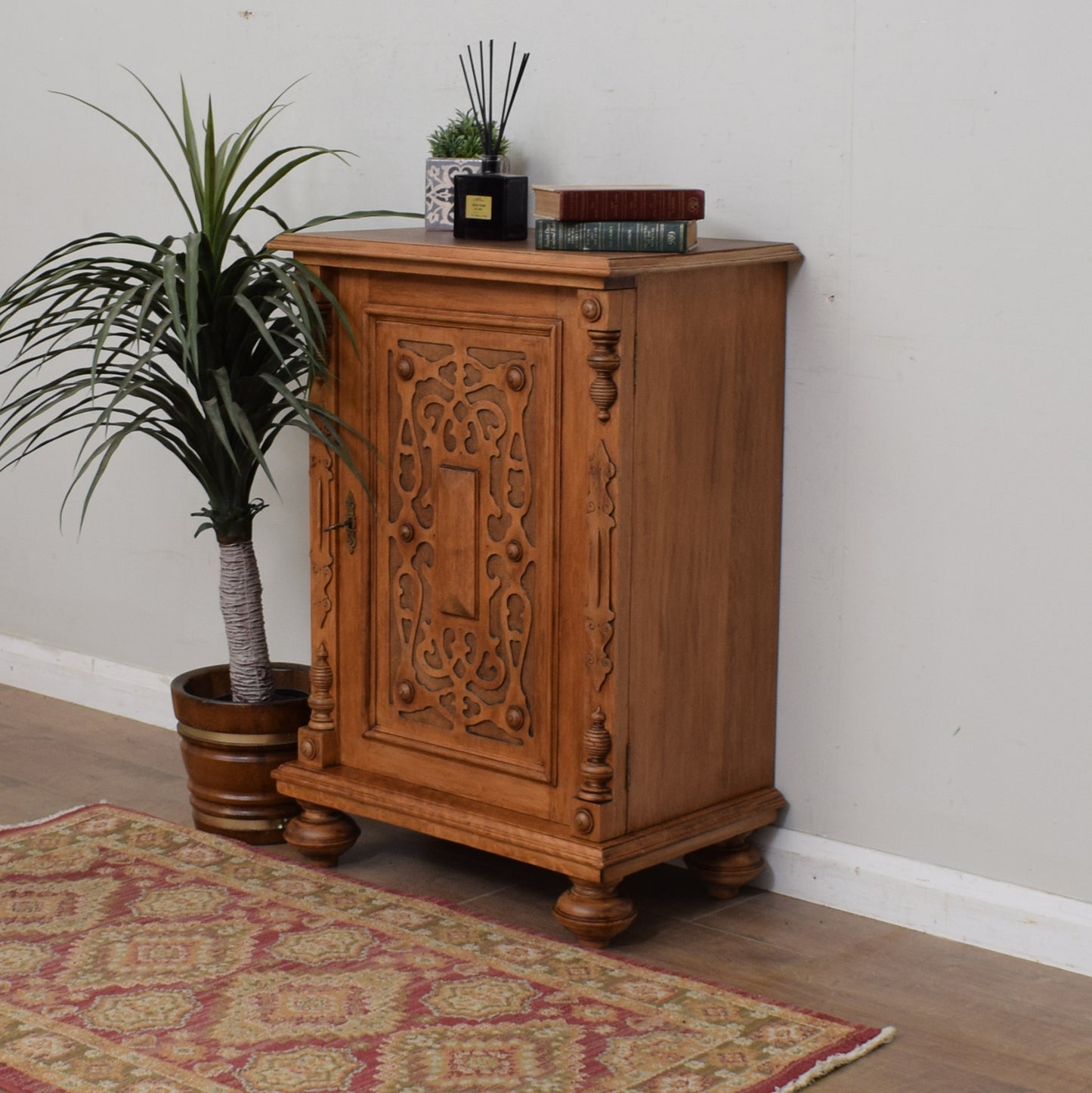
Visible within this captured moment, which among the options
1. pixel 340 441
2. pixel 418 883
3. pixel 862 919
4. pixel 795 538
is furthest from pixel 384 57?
pixel 862 919

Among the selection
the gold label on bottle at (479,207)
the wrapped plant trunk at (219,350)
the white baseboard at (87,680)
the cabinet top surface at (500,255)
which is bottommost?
the white baseboard at (87,680)

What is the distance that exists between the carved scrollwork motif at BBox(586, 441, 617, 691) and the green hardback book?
0.31m

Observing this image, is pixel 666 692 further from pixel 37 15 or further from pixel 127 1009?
pixel 37 15

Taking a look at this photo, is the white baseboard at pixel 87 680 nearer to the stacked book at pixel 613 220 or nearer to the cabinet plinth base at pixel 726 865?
the cabinet plinth base at pixel 726 865

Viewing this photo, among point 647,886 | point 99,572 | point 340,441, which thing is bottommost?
point 647,886

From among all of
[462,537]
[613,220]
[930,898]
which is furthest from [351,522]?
[930,898]

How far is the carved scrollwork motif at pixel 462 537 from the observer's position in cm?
272

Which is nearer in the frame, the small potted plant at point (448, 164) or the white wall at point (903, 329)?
the white wall at point (903, 329)

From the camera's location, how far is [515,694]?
2.77 meters

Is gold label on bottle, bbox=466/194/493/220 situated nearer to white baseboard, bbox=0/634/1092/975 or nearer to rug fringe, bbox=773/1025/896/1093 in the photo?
white baseboard, bbox=0/634/1092/975

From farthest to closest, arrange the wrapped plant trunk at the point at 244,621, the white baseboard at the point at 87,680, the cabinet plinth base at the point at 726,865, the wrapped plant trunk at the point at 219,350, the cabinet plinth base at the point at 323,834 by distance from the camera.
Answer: the white baseboard at the point at 87,680, the wrapped plant trunk at the point at 244,621, the cabinet plinth base at the point at 323,834, the cabinet plinth base at the point at 726,865, the wrapped plant trunk at the point at 219,350

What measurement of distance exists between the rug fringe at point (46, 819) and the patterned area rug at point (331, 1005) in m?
0.23

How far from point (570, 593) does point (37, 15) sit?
7.62 feet

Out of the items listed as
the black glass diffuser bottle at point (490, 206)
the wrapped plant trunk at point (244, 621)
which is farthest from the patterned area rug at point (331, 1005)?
the black glass diffuser bottle at point (490, 206)
